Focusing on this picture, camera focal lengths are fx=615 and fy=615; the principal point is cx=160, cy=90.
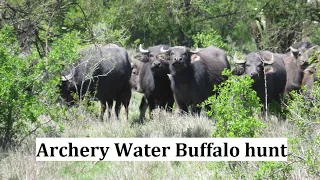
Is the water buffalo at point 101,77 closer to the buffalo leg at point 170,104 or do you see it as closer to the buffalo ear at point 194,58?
the buffalo leg at point 170,104

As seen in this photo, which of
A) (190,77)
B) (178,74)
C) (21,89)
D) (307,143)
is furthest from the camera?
(190,77)

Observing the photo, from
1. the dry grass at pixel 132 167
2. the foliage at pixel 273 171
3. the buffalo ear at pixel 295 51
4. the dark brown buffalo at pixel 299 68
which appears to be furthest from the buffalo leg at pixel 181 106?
the foliage at pixel 273 171

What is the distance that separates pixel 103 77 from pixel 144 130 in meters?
3.92

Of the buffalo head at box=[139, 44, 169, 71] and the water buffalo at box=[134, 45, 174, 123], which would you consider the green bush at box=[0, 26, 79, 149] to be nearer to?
the buffalo head at box=[139, 44, 169, 71]

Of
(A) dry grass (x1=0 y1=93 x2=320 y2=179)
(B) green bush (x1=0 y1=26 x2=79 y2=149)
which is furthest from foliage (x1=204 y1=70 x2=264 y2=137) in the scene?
(B) green bush (x1=0 y1=26 x2=79 y2=149)

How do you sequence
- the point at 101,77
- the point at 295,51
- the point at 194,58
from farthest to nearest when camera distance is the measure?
the point at 101,77
the point at 295,51
the point at 194,58

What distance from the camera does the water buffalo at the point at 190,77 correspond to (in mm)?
14289

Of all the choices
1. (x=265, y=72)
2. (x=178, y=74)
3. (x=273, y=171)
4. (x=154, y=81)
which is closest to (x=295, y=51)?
(x=265, y=72)

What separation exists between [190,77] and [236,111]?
624 cm

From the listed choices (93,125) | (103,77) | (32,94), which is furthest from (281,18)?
(32,94)

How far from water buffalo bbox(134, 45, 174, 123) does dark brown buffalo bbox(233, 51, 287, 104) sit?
178 centimetres

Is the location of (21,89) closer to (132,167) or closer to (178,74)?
(132,167)

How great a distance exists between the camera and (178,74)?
14422 mm

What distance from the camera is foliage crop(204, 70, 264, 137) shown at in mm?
8156
